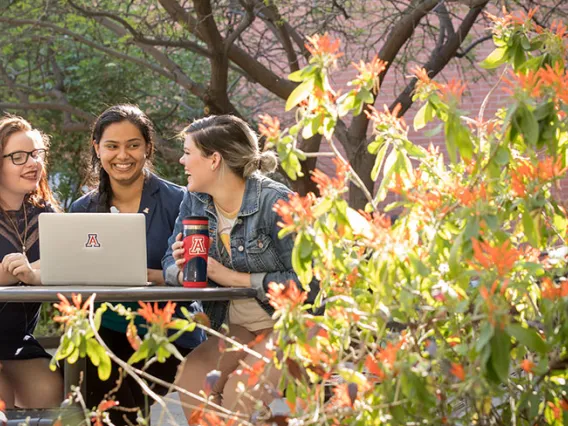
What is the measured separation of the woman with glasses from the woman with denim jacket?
0.51 m

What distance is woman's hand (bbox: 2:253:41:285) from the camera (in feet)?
12.0

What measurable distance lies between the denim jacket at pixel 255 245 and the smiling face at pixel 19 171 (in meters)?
0.59

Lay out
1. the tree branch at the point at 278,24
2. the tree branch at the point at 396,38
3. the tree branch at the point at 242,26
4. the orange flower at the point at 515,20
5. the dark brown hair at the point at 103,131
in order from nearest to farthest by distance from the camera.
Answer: the orange flower at the point at 515,20
the dark brown hair at the point at 103,131
the tree branch at the point at 396,38
the tree branch at the point at 242,26
the tree branch at the point at 278,24

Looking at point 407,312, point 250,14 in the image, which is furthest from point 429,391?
point 250,14

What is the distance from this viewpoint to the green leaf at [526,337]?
164 cm

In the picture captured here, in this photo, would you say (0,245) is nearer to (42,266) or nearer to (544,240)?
(42,266)

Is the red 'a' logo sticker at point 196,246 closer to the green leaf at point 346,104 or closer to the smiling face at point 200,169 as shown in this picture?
the smiling face at point 200,169

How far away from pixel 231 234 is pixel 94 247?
0.52 m

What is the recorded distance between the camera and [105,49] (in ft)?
28.5

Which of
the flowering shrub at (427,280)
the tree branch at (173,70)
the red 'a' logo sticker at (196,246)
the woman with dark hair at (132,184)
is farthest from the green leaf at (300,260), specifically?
the tree branch at (173,70)

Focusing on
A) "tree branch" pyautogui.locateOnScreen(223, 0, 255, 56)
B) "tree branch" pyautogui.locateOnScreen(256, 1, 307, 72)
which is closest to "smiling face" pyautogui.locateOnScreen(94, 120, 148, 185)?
"tree branch" pyautogui.locateOnScreen(223, 0, 255, 56)

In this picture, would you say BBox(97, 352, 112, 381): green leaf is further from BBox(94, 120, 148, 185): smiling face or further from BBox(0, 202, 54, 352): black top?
BBox(94, 120, 148, 185): smiling face

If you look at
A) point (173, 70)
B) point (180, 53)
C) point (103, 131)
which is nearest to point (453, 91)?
point (103, 131)

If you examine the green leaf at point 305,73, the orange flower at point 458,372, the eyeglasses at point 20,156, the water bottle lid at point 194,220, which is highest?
the green leaf at point 305,73
